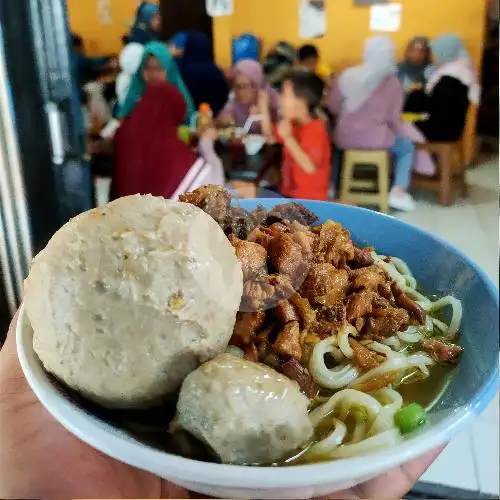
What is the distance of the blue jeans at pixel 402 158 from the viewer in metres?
1.47

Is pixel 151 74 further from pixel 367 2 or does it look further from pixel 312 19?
pixel 367 2

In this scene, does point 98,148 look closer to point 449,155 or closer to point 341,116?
point 341,116

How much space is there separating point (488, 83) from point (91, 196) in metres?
0.80

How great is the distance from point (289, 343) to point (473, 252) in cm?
39

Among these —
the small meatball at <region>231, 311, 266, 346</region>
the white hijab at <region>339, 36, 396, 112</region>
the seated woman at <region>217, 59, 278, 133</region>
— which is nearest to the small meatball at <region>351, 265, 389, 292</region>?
the small meatball at <region>231, 311, 266, 346</region>

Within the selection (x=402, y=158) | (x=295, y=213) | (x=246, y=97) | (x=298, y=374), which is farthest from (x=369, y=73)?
(x=298, y=374)

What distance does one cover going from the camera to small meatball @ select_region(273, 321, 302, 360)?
0.49 meters

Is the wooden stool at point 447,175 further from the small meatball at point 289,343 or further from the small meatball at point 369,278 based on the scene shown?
the small meatball at point 289,343

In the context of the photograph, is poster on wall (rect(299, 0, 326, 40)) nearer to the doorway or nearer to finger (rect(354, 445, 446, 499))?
the doorway

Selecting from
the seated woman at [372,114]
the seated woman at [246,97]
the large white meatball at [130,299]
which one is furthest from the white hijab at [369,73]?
the large white meatball at [130,299]

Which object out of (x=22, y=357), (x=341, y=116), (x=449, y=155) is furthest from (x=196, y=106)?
(x=22, y=357)

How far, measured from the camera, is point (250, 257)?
1.67 feet

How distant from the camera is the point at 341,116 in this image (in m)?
1.64

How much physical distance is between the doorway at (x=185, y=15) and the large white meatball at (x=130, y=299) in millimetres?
662
